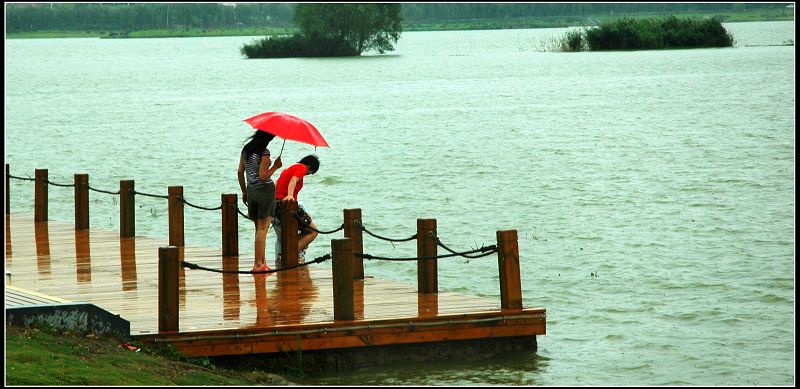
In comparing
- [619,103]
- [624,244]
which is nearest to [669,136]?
[619,103]

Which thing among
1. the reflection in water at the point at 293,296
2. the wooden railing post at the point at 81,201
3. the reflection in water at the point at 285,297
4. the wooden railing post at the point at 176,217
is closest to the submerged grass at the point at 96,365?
the reflection in water at the point at 285,297

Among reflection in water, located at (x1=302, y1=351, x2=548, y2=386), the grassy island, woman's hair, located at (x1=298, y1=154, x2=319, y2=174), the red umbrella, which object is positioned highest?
the grassy island

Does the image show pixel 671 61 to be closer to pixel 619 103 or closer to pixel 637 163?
pixel 619 103

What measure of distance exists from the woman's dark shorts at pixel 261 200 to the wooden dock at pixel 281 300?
0.64 meters

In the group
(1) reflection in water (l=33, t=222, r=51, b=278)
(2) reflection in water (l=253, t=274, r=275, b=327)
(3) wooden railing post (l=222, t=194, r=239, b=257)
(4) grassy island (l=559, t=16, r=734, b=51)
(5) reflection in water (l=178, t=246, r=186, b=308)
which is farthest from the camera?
(4) grassy island (l=559, t=16, r=734, b=51)

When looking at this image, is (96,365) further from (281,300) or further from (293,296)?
(293,296)

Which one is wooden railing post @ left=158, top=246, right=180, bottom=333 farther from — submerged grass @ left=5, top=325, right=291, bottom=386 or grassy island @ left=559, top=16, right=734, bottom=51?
grassy island @ left=559, top=16, right=734, bottom=51

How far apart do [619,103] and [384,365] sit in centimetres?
5076

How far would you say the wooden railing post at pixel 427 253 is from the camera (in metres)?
13.6

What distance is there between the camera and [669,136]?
147 ft

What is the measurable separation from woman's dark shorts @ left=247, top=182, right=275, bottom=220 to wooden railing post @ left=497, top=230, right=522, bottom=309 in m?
2.67

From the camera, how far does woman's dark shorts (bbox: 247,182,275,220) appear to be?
14.1 m

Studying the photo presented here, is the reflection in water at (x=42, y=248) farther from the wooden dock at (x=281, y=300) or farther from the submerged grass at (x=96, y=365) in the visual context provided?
the submerged grass at (x=96, y=365)

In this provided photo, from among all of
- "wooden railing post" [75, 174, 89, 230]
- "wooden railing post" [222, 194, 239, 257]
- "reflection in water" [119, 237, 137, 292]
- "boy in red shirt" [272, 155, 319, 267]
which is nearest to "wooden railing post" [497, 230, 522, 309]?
"boy in red shirt" [272, 155, 319, 267]
